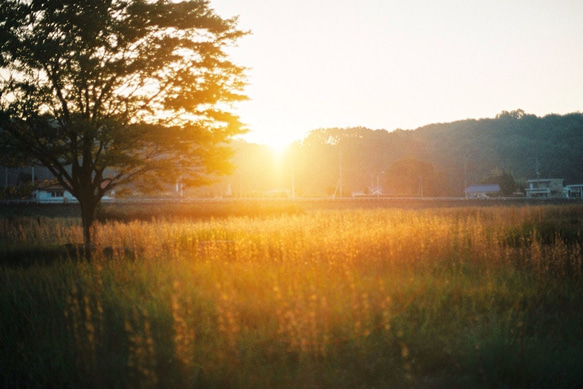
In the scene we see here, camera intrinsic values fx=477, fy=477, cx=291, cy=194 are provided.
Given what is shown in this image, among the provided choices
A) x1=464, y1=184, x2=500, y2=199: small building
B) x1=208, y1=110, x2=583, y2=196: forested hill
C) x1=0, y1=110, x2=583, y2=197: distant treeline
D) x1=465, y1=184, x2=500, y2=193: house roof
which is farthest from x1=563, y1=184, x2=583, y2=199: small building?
x1=464, y1=184, x2=500, y2=199: small building

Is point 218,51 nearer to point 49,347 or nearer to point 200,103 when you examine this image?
point 200,103

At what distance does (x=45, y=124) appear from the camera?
1338 centimetres

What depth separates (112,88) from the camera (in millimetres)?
14266

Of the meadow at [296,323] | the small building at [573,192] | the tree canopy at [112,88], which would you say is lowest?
the small building at [573,192]

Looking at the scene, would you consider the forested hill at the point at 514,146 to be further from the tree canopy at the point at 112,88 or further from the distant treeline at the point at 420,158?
the tree canopy at the point at 112,88

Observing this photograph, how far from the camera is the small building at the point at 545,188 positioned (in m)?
88.0

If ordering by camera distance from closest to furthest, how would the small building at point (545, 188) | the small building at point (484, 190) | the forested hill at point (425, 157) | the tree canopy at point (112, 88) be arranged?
the tree canopy at point (112, 88) < the small building at point (545, 188) < the small building at point (484, 190) < the forested hill at point (425, 157)

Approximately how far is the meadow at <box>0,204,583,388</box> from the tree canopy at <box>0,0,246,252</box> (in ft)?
15.0

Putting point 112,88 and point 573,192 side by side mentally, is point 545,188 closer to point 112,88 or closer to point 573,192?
point 573,192

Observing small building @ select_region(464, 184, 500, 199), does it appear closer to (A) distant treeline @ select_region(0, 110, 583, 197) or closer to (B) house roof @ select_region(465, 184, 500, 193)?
(B) house roof @ select_region(465, 184, 500, 193)

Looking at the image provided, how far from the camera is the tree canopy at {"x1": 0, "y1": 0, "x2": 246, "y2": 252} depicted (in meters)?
12.9

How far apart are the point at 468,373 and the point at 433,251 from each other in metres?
7.02

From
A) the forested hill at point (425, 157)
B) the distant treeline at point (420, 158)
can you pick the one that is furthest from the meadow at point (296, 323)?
the forested hill at point (425, 157)

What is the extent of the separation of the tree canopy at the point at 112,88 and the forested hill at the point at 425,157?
80.8 meters
